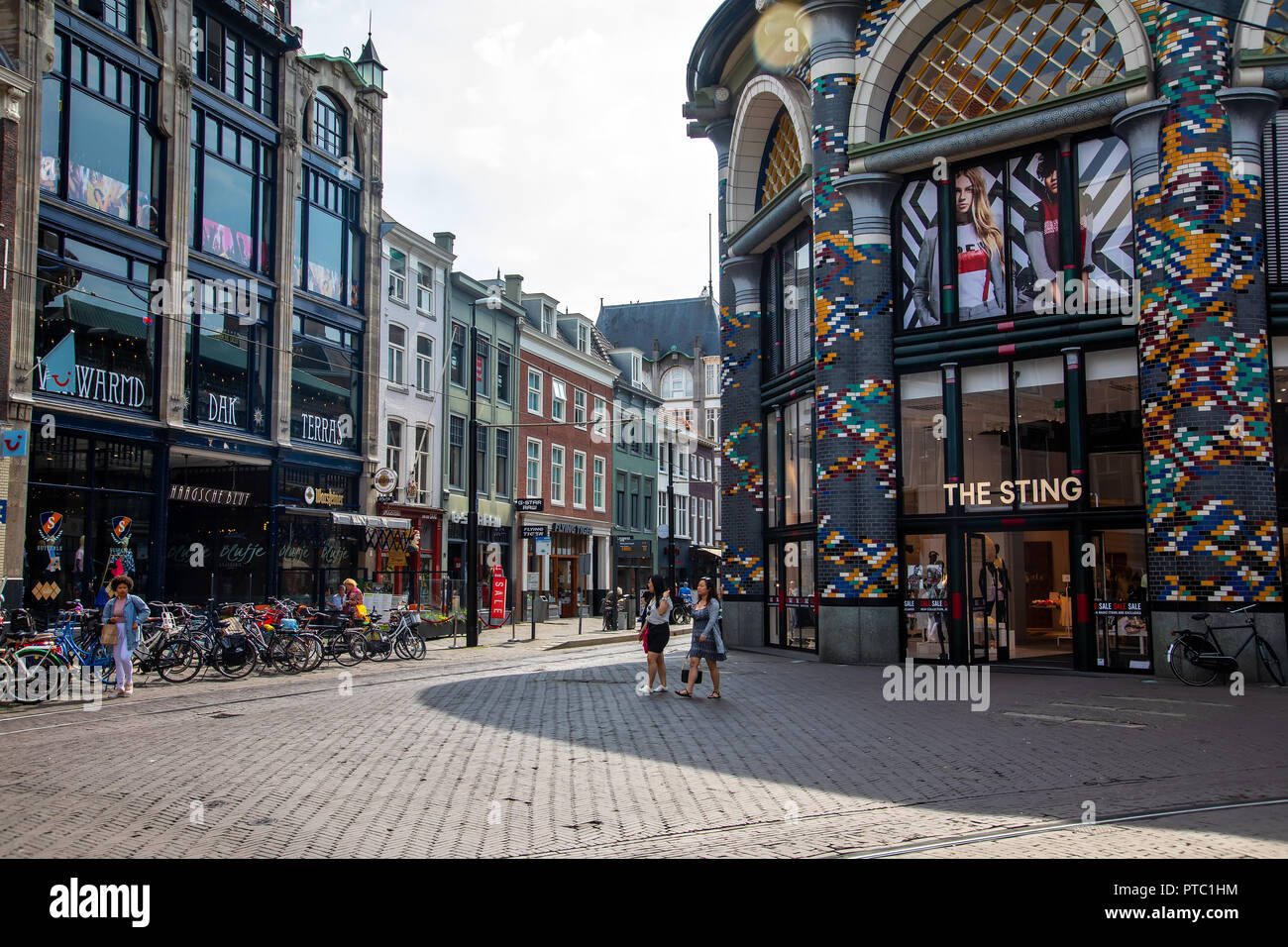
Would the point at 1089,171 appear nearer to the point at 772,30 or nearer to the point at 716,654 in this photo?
the point at 772,30

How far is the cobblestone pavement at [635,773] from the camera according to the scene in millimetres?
7027

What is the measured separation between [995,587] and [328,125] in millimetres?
23372

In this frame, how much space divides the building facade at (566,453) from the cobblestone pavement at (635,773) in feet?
91.0

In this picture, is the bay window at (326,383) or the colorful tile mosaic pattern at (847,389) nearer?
the colorful tile mosaic pattern at (847,389)

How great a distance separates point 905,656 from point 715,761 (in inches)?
458

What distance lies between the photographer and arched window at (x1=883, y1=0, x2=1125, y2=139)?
63.5ft

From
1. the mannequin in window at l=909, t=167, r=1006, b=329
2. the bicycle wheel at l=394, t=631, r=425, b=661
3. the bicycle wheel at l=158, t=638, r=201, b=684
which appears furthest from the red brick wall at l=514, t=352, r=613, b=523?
the bicycle wheel at l=158, t=638, r=201, b=684

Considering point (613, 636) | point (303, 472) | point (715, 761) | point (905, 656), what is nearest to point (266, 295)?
point (303, 472)

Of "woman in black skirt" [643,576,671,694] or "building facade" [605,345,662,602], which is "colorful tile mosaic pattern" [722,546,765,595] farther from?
"building facade" [605,345,662,602]

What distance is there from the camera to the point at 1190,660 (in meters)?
16.9

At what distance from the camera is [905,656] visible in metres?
20.9

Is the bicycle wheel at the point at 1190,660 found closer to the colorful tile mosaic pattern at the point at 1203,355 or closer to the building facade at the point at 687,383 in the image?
the colorful tile mosaic pattern at the point at 1203,355

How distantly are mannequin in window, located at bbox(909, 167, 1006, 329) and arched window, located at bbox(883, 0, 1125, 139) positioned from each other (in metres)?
1.40

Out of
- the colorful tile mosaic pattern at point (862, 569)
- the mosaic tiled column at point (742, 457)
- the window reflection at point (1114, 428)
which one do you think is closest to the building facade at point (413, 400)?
the mosaic tiled column at point (742, 457)
